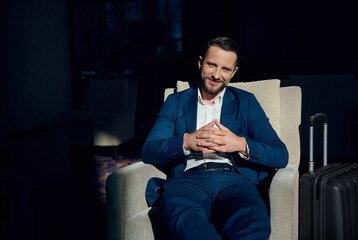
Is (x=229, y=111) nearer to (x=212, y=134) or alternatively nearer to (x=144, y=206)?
(x=212, y=134)

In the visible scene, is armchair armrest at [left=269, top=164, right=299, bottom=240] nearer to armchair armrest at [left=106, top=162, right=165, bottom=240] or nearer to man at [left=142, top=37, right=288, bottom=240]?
man at [left=142, top=37, right=288, bottom=240]

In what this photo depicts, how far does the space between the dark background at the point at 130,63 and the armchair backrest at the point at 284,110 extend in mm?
1277

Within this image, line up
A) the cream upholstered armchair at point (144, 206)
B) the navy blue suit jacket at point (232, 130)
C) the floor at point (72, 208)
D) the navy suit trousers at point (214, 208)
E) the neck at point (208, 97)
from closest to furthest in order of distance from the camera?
the navy suit trousers at point (214, 208)
the cream upholstered armchair at point (144, 206)
the navy blue suit jacket at point (232, 130)
the neck at point (208, 97)
the floor at point (72, 208)

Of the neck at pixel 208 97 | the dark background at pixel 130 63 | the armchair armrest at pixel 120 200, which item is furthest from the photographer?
the dark background at pixel 130 63

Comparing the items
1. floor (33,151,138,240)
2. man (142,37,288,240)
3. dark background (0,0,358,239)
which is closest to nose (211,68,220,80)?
man (142,37,288,240)

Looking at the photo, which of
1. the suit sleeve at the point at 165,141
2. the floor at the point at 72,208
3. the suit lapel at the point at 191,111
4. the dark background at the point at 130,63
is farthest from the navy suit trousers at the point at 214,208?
the floor at the point at 72,208

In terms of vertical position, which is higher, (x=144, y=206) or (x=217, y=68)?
(x=217, y=68)

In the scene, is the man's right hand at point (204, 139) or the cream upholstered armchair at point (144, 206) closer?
the cream upholstered armchair at point (144, 206)

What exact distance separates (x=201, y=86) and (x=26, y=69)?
5.50 meters

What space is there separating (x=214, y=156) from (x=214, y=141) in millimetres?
207

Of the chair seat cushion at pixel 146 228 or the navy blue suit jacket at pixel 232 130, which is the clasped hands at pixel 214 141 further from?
the chair seat cushion at pixel 146 228

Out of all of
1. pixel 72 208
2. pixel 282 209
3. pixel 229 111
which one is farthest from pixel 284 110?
pixel 72 208

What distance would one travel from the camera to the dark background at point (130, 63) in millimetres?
3387

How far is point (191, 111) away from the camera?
6.22 ft
